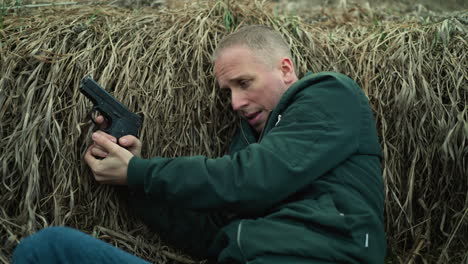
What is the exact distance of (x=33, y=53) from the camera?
116 inches

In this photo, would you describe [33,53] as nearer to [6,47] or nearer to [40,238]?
[6,47]

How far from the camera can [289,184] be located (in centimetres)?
223

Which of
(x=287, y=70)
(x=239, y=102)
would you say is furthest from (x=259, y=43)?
(x=239, y=102)

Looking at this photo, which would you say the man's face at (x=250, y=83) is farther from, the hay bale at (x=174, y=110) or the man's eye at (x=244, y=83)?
the hay bale at (x=174, y=110)

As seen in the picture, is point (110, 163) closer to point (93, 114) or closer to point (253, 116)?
point (93, 114)

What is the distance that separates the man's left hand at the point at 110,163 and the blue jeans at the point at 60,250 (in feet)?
1.85

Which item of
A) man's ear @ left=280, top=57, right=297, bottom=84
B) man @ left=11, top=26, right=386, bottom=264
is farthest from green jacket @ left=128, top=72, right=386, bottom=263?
man's ear @ left=280, top=57, right=297, bottom=84

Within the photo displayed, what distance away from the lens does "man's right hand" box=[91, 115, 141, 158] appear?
2.65 m

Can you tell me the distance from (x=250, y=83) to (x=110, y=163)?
31.7 inches

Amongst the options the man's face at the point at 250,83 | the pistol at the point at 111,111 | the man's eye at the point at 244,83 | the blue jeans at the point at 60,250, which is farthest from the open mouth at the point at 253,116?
the blue jeans at the point at 60,250

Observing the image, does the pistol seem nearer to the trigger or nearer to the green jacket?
the trigger

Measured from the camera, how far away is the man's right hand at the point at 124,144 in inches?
104

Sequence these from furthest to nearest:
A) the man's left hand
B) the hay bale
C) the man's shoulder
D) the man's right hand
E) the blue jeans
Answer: the hay bale, the man's right hand, the man's left hand, the man's shoulder, the blue jeans

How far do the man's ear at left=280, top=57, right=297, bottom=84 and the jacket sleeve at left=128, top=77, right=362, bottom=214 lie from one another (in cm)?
37
